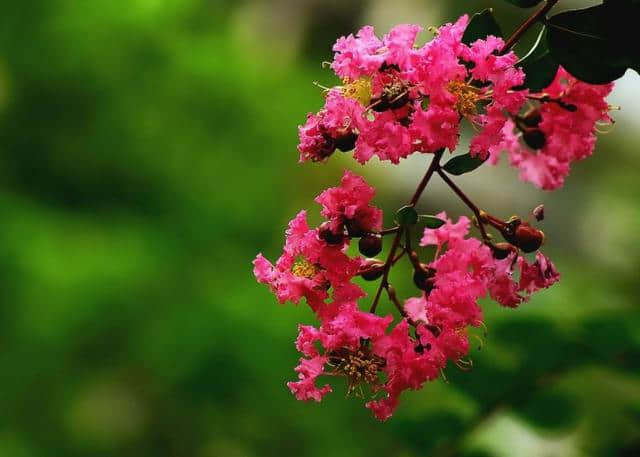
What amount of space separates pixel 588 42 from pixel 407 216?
18cm

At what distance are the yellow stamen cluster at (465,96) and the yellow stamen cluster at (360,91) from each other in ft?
0.18

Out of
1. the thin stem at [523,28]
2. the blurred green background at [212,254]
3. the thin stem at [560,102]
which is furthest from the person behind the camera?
the blurred green background at [212,254]

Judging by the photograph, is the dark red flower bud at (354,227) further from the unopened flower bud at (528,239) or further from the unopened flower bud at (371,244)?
the unopened flower bud at (528,239)

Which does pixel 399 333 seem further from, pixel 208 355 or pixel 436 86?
pixel 208 355

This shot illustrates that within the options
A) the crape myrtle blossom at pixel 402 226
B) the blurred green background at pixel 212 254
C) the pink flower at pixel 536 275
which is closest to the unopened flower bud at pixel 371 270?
the crape myrtle blossom at pixel 402 226

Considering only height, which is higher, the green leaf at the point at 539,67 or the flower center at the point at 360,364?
the green leaf at the point at 539,67

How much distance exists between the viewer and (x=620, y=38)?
63cm

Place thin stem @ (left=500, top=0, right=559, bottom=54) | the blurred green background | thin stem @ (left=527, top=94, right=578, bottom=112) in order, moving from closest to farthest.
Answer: thin stem @ (left=500, top=0, right=559, bottom=54) < thin stem @ (left=527, top=94, right=578, bottom=112) < the blurred green background

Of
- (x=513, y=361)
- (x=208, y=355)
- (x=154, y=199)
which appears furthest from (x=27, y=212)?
(x=513, y=361)

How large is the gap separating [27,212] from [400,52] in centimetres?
237

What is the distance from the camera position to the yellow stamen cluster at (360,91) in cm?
62

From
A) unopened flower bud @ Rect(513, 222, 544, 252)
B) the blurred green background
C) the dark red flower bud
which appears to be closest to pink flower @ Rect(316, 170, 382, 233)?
the dark red flower bud

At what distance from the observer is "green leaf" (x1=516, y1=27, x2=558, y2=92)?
0.66 metres

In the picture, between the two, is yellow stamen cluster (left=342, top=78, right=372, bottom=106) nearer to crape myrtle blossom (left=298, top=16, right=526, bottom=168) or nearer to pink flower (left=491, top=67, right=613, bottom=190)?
crape myrtle blossom (left=298, top=16, right=526, bottom=168)
